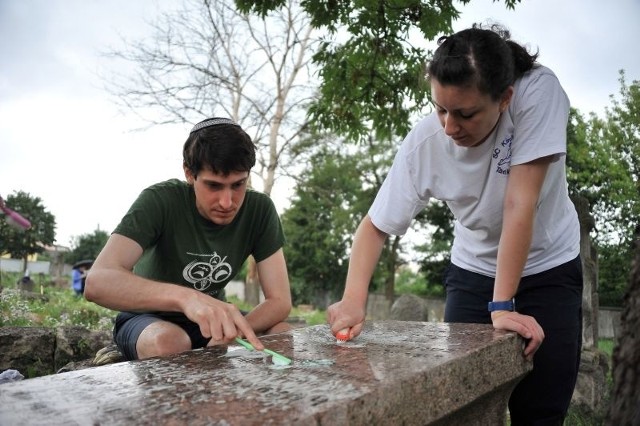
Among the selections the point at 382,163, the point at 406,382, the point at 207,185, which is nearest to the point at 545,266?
the point at 406,382

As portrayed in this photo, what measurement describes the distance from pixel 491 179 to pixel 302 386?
1.18 m

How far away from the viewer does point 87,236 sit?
97.7 feet

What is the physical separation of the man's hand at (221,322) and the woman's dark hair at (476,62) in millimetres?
1071

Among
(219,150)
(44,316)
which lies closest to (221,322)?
(219,150)

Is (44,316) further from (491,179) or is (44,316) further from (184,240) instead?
(491,179)

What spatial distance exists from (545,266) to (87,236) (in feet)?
99.2

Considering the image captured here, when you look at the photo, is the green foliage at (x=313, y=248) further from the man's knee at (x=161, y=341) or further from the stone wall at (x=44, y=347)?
the man's knee at (x=161, y=341)

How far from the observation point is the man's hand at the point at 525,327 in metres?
2.05

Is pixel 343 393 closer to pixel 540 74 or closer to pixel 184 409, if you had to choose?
pixel 184 409

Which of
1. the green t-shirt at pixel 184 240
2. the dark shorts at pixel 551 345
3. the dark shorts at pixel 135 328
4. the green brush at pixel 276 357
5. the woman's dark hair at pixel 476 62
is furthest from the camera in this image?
the green t-shirt at pixel 184 240

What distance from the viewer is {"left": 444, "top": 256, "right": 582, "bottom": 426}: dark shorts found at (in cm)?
223

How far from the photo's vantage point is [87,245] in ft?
96.9

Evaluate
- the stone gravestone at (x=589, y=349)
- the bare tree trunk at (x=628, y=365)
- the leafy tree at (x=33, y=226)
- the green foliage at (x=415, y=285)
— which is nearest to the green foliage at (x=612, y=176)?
the stone gravestone at (x=589, y=349)

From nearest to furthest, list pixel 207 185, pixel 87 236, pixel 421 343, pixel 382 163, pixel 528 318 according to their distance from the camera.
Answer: pixel 421 343 < pixel 528 318 < pixel 207 185 < pixel 382 163 < pixel 87 236
